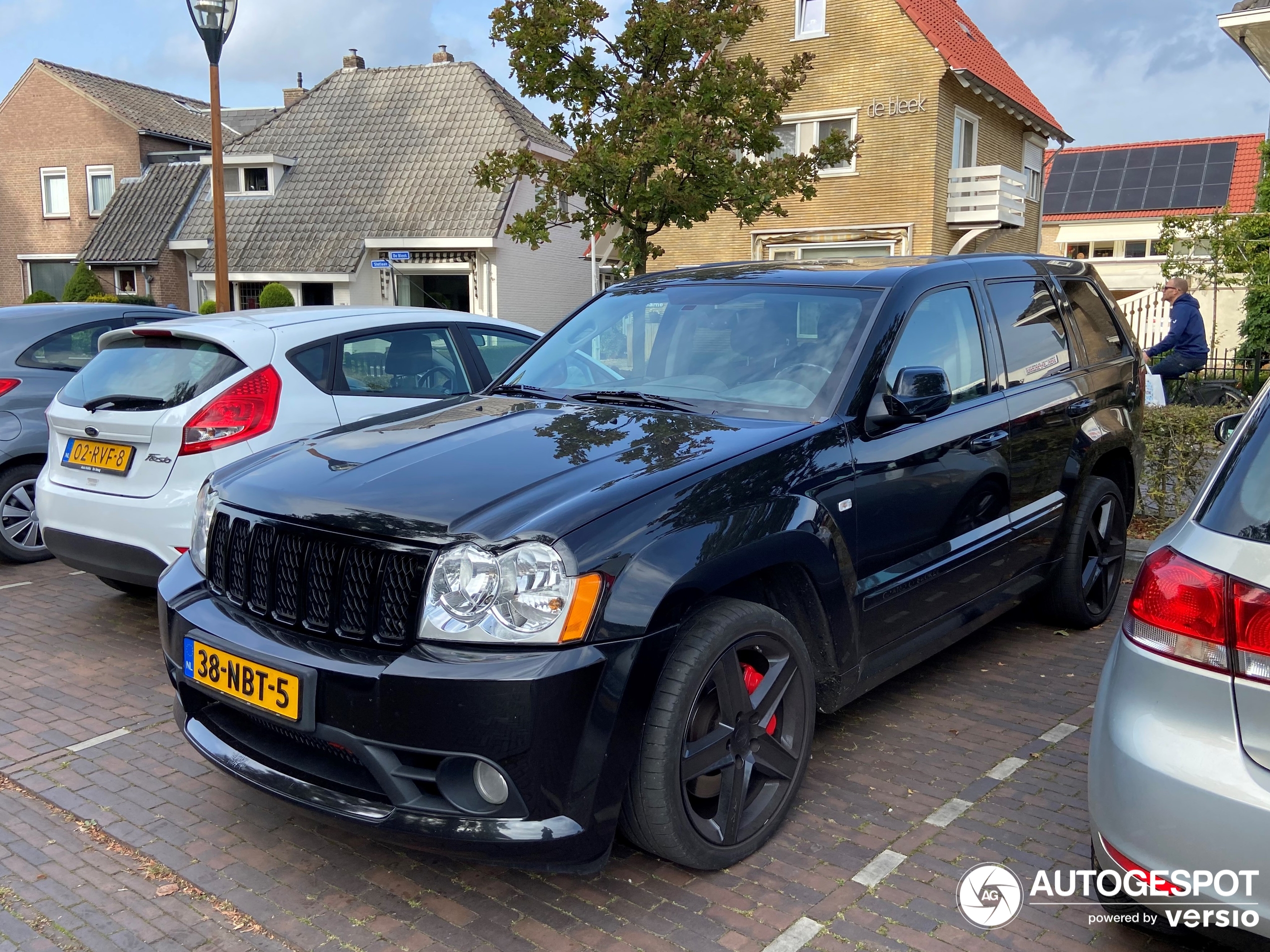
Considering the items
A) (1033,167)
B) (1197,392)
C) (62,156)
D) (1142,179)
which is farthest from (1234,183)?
(62,156)

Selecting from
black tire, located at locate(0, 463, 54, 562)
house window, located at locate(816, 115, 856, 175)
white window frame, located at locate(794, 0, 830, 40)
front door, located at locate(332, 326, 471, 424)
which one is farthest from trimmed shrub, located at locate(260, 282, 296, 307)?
front door, located at locate(332, 326, 471, 424)

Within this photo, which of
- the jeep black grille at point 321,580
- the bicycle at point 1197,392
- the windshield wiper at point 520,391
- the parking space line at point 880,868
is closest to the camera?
the jeep black grille at point 321,580

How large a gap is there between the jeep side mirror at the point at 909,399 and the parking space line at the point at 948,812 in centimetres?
136

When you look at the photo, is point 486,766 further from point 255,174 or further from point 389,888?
point 255,174

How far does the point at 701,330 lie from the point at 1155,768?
246 cm

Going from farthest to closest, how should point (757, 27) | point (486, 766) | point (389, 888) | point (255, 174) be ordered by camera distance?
point (255, 174)
point (757, 27)
point (389, 888)
point (486, 766)

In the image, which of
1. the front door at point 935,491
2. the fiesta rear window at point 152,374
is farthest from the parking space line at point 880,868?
the fiesta rear window at point 152,374

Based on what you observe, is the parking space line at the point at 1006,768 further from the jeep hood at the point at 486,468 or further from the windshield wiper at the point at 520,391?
the windshield wiper at the point at 520,391

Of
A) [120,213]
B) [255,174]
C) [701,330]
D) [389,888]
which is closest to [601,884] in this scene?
[389,888]

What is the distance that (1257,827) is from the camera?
2.21 meters

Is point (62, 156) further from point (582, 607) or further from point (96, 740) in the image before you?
point (582, 607)

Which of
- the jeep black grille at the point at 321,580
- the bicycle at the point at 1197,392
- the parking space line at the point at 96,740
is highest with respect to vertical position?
the jeep black grille at the point at 321,580

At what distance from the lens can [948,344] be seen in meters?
4.35

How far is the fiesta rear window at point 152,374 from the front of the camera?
5.28 m
